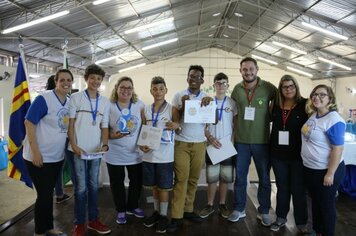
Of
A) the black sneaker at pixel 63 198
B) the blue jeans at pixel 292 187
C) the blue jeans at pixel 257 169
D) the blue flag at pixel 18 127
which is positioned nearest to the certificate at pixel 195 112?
the blue jeans at pixel 257 169

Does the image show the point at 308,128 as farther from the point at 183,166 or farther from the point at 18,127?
the point at 18,127

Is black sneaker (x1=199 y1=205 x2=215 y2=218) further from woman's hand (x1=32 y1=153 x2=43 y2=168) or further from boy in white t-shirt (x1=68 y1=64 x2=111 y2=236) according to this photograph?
woman's hand (x1=32 y1=153 x2=43 y2=168)

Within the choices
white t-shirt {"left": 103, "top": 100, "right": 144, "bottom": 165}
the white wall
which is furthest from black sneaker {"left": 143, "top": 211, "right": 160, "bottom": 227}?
the white wall

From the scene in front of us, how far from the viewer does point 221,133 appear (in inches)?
109

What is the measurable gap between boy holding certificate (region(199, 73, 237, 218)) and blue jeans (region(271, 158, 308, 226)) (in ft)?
1.52

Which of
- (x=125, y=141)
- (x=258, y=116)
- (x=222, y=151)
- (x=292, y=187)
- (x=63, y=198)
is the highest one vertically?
(x=258, y=116)

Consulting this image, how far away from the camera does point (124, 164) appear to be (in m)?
2.60

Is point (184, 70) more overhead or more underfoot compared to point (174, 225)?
more overhead

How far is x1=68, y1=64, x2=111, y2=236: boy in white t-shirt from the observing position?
2277 millimetres

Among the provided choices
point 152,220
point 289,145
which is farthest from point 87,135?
point 289,145

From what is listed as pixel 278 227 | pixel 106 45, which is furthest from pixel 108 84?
pixel 278 227

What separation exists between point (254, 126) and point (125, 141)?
1.15 m

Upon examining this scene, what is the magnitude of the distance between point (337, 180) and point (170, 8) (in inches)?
299

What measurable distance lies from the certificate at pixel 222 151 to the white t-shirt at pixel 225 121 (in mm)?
58
